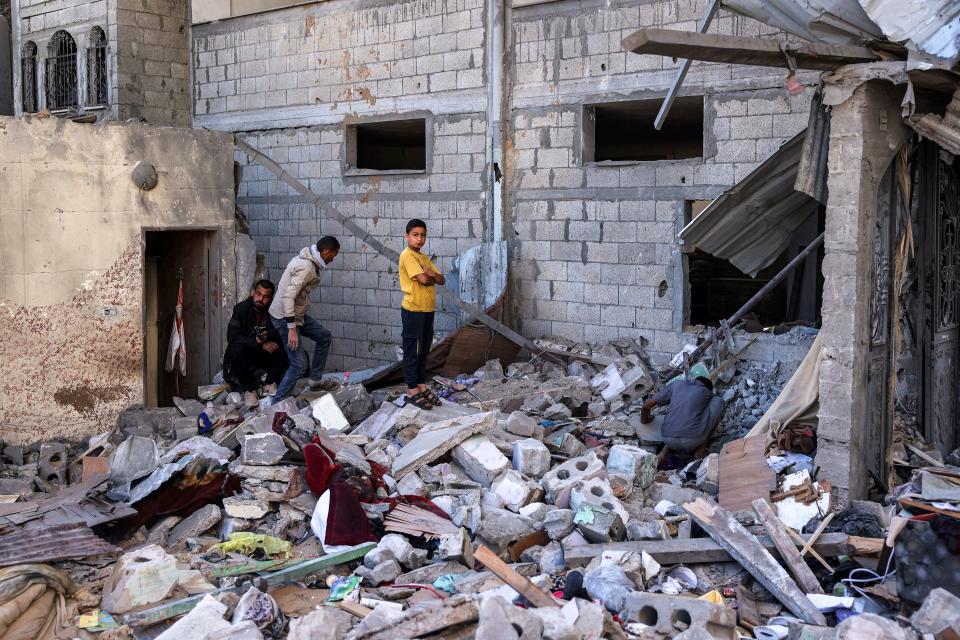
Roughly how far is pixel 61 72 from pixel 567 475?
40.0 feet

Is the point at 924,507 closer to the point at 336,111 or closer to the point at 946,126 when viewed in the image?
the point at 946,126

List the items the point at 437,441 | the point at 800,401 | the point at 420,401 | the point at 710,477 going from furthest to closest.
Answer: the point at 420,401
the point at 437,441
the point at 710,477
the point at 800,401

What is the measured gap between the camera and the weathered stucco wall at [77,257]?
341 inches

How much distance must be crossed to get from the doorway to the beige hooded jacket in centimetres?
131

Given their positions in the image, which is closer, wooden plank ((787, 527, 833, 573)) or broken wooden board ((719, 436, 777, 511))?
wooden plank ((787, 527, 833, 573))

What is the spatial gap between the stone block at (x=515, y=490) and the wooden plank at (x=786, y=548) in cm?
154

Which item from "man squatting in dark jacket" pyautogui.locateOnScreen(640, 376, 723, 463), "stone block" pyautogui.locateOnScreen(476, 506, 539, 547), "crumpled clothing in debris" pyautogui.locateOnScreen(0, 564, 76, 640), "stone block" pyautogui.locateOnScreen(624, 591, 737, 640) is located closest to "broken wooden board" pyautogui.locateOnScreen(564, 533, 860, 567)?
"stone block" pyautogui.locateOnScreen(476, 506, 539, 547)

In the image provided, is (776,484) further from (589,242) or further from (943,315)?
(589,242)

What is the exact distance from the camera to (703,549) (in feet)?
19.2

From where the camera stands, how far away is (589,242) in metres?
10.4

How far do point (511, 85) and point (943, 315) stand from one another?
541cm

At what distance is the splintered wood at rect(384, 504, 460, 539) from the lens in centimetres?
630

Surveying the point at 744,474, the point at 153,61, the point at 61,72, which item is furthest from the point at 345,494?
the point at 61,72

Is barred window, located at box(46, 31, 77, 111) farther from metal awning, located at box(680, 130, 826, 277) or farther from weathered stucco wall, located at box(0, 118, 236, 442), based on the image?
metal awning, located at box(680, 130, 826, 277)
